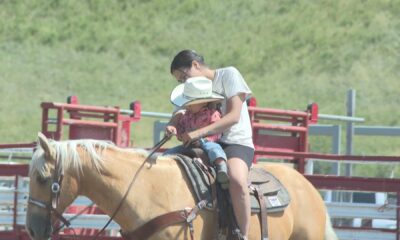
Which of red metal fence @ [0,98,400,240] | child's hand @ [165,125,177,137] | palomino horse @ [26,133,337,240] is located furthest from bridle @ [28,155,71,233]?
red metal fence @ [0,98,400,240]

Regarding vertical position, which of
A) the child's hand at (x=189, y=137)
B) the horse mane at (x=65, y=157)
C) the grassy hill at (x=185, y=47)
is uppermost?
the grassy hill at (x=185, y=47)

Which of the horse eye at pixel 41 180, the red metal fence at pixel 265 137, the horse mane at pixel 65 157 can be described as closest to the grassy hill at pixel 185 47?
the red metal fence at pixel 265 137

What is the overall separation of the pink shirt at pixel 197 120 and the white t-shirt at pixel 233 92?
0.09 m

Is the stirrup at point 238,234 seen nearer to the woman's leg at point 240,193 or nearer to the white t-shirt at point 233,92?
the woman's leg at point 240,193

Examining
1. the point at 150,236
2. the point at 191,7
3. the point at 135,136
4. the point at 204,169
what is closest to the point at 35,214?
the point at 150,236

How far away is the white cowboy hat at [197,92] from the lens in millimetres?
7250

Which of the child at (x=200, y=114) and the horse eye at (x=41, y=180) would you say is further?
the child at (x=200, y=114)

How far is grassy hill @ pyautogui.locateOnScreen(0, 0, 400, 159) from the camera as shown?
34281 millimetres

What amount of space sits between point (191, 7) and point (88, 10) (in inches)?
174

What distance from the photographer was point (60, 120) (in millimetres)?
11703

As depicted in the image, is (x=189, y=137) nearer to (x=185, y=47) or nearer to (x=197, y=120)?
(x=197, y=120)

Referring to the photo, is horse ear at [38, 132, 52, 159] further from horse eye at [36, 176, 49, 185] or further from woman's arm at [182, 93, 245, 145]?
woman's arm at [182, 93, 245, 145]

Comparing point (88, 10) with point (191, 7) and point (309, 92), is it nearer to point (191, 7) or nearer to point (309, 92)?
point (191, 7)

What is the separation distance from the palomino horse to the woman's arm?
278mm
